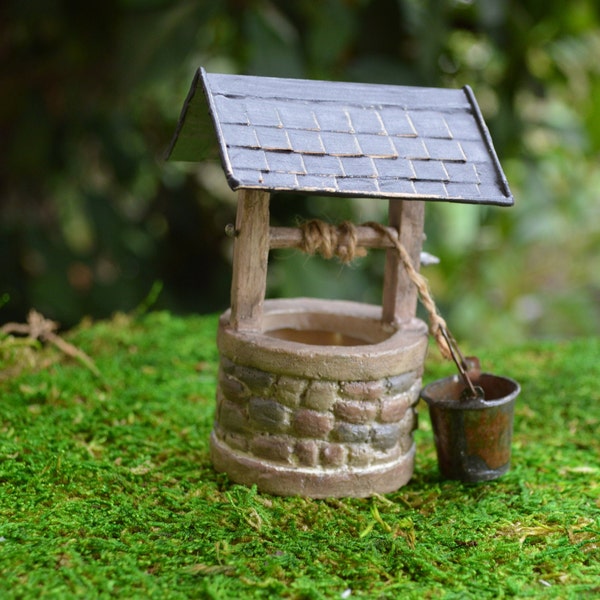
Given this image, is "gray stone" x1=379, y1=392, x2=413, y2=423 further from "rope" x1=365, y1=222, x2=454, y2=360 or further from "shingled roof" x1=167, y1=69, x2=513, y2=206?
"shingled roof" x1=167, y1=69, x2=513, y2=206

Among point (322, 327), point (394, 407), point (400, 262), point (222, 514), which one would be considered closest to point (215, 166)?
point (322, 327)

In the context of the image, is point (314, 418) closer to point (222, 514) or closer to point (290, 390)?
point (290, 390)

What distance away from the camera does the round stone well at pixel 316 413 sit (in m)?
2.14

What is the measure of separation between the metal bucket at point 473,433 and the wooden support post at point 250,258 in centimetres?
53

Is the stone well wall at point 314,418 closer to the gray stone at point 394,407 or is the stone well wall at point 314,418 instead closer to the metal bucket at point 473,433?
the gray stone at point 394,407

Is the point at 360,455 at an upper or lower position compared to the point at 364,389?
lower

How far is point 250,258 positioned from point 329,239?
0.72ft

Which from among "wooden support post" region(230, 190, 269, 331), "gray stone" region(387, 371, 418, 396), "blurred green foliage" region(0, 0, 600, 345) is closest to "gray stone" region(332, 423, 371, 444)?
"gray stone" region(387, 371, 418, 396)

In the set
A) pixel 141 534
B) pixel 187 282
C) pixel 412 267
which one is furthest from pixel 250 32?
pixel 141 534

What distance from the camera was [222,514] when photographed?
2070 mm

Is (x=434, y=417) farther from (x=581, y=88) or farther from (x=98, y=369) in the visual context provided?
(x=581, y=88)

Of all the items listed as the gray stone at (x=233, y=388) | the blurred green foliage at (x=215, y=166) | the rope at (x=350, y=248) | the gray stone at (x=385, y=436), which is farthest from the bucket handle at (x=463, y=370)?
the blurred green foliage at (x=215, y=166)

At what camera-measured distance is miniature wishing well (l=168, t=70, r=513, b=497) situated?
2.00 metres

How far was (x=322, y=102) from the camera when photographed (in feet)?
7.01
